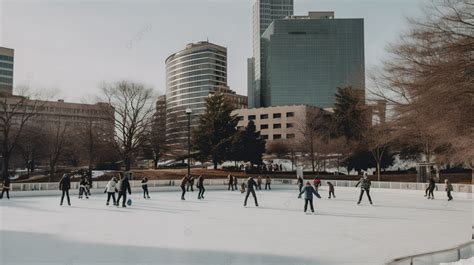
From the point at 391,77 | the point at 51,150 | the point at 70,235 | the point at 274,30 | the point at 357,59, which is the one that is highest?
the point at 274,30

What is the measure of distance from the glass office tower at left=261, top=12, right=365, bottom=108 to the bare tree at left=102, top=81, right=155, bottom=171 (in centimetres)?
7865

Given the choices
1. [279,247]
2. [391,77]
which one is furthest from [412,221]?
[391,77]

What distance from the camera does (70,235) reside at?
11.1 metres

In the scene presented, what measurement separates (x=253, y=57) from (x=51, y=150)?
4713 inches

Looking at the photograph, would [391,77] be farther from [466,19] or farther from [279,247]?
[279,247]

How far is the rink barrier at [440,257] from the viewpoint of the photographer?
630cm

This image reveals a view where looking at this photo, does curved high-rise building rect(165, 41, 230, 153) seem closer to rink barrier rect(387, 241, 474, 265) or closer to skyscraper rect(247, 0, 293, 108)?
skyscraper rect(247, 0, 293, 108)

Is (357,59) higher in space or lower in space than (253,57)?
lower

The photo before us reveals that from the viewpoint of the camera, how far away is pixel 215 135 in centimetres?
5056

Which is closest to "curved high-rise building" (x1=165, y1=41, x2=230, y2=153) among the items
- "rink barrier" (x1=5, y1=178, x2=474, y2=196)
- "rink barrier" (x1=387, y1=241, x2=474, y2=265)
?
"rink barrier" (x1=5, y1=178, x2=474, y2=196)

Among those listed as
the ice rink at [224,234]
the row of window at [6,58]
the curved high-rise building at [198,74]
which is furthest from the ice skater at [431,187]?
the row of window at [6,58]

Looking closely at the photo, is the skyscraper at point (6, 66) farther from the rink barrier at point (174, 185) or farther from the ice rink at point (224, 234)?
the ice rink at point (224, 234)

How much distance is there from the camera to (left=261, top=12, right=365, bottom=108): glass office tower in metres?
120

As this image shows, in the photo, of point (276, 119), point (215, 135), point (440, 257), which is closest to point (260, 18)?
point (276, 119)
